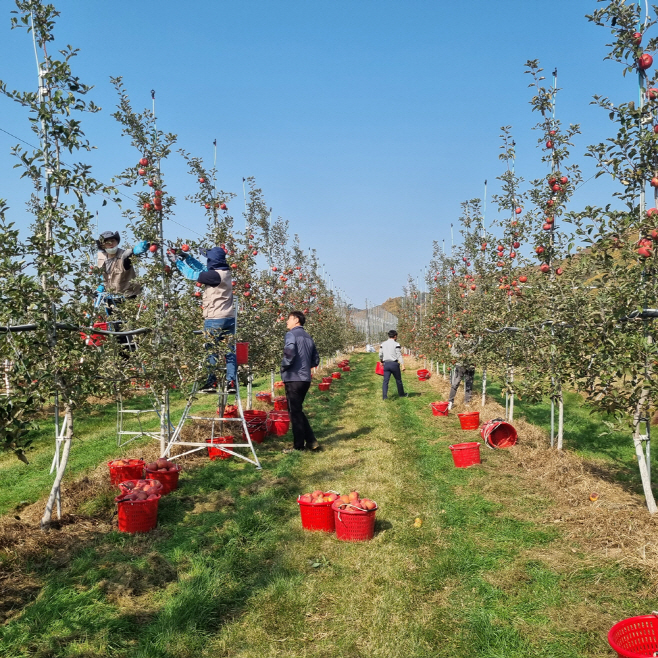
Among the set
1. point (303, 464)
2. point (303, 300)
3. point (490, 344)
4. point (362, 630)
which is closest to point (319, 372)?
point (303, 300)

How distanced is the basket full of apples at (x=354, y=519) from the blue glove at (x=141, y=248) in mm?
4296

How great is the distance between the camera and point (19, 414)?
3576 mm

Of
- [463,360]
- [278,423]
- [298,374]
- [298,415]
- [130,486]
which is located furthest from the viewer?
[463,360]

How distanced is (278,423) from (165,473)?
3.85m

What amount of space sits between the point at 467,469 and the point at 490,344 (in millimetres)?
3220

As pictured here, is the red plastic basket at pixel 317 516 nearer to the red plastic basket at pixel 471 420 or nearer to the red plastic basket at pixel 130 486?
the red plastic basket at pixel 130 486

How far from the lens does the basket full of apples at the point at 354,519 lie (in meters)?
5.03

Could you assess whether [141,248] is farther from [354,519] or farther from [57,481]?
[354,519]

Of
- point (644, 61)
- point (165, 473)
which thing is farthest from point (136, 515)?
point (644, 61)

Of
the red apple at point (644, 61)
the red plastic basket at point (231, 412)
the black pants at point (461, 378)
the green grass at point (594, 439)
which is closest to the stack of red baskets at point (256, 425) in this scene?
the red plastic basket at point (231, 412)

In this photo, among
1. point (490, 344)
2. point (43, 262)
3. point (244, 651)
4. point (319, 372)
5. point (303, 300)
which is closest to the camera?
point (244, 651)

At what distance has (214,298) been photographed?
7.73m

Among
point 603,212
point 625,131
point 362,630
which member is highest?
point 625,131

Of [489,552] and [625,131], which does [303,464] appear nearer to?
[489,552]
